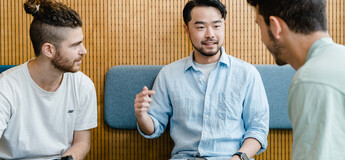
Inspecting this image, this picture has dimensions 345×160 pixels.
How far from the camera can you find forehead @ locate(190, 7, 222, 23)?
1.78 metres

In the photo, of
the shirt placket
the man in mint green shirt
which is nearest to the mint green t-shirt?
the man in mint green shirt

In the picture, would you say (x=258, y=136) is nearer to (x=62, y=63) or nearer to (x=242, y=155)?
(x=242, y=155)

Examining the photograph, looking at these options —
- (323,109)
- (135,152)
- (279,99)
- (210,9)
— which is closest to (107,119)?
(135,152)

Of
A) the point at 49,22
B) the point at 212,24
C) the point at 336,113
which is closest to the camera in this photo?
the point at 336,113

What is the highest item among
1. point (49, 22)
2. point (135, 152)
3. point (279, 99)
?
point (49, 22)

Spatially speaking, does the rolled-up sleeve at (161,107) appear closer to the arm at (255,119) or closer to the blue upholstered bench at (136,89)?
the blue upholstered bench at (136,89)

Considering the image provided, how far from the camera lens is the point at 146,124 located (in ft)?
5.58

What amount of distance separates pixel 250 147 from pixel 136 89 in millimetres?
803

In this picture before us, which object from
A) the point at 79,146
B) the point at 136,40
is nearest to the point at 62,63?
the point at 79,146

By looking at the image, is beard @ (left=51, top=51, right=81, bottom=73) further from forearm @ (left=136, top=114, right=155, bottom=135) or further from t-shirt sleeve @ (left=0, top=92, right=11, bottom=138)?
forearm @ (left=136, top=114, right=155, bottom=135)

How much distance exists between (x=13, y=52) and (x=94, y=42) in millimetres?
562

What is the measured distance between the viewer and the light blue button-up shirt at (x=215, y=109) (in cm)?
169

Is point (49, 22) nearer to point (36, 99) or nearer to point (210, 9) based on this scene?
point (36, 99)

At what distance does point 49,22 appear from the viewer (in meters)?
1.65
